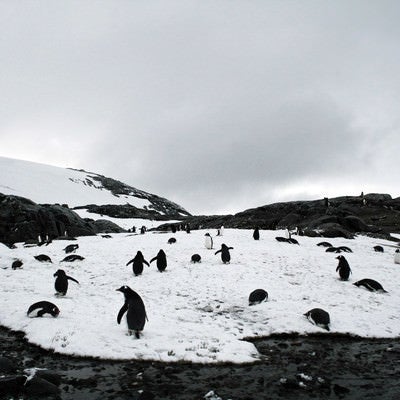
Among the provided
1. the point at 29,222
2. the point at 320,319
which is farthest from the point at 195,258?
the point at 29,222

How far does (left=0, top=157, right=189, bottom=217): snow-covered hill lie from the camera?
8894 cm

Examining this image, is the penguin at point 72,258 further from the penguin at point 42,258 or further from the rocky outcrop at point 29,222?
the rocky outcrop at point 29,222

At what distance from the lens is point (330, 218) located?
129 ft

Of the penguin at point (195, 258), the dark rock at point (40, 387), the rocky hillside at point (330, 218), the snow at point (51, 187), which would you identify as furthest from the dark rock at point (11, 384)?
the snow at point (51, 187)

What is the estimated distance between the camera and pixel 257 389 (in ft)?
21.9

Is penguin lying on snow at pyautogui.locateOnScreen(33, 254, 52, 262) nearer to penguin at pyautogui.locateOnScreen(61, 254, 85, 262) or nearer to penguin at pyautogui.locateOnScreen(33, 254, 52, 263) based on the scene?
penguin at pyautogui.locateOnScreen(33, 254, 52, 263)

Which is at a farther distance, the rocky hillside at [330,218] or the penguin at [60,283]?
the rocky hillside at [330,218]

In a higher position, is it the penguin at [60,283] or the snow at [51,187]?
the snow at [51,187]

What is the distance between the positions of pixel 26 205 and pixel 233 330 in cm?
3690

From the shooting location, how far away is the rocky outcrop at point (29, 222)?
3700cm

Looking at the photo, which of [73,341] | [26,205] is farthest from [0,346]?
[26,205]

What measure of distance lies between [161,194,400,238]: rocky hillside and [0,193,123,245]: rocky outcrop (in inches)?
586

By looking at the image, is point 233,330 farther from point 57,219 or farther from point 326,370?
point 57,219

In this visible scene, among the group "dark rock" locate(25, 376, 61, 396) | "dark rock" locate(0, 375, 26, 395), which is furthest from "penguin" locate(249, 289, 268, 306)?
"dark rock" locate(0, 375, 26, 395)
